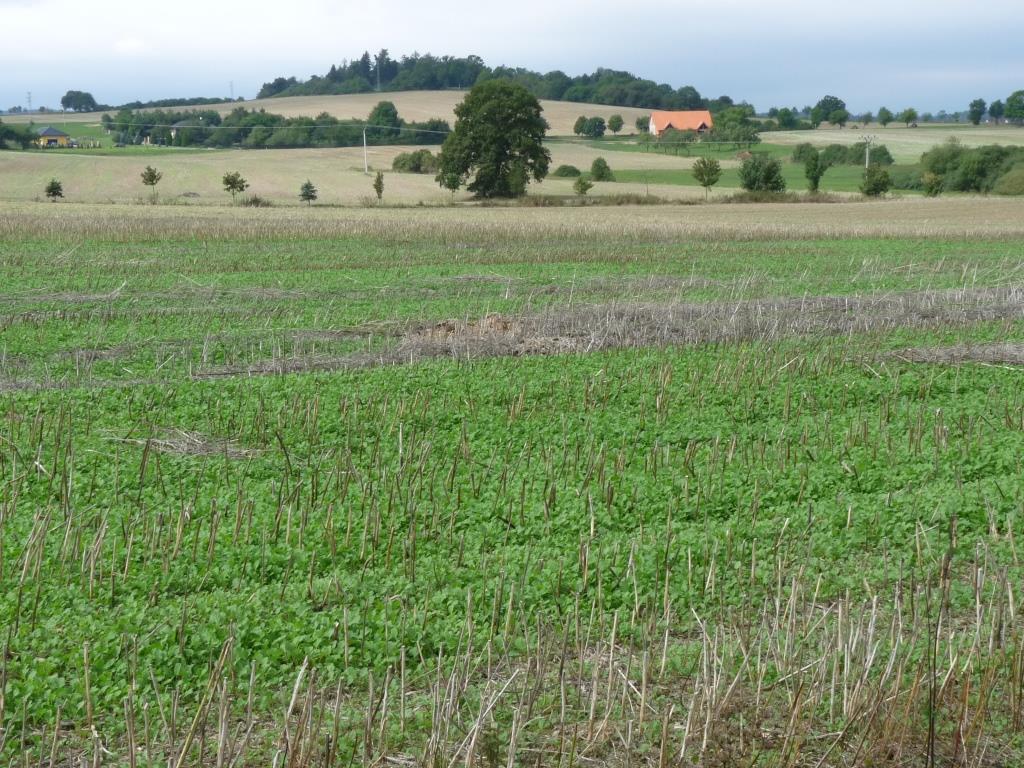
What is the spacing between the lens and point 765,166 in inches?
2938

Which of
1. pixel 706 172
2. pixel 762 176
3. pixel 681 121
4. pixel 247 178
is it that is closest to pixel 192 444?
pixel 706 172

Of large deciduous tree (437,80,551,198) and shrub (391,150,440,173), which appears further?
shrub (391,150,440,173)

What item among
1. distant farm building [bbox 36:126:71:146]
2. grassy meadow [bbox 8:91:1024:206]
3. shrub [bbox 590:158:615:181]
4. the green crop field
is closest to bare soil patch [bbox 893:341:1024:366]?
the green crop field

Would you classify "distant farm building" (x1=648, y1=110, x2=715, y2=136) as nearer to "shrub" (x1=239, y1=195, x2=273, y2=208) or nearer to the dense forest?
the dense forest

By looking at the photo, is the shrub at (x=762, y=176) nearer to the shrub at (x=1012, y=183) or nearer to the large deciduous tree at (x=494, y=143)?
the large deciduous tree at (x=494, y=143)

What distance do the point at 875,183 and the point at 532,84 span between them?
106 meters

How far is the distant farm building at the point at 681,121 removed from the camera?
441 feet

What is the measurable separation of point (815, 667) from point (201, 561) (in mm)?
3827

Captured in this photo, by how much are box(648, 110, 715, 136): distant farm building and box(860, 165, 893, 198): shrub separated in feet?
201

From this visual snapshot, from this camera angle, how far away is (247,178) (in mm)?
79750

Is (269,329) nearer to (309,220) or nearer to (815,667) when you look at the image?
(815,667)

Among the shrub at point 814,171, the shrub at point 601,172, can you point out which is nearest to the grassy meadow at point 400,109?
the shrub at point 601,172

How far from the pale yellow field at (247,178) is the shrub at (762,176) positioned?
11.1ft

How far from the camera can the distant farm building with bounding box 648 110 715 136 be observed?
134375mm
